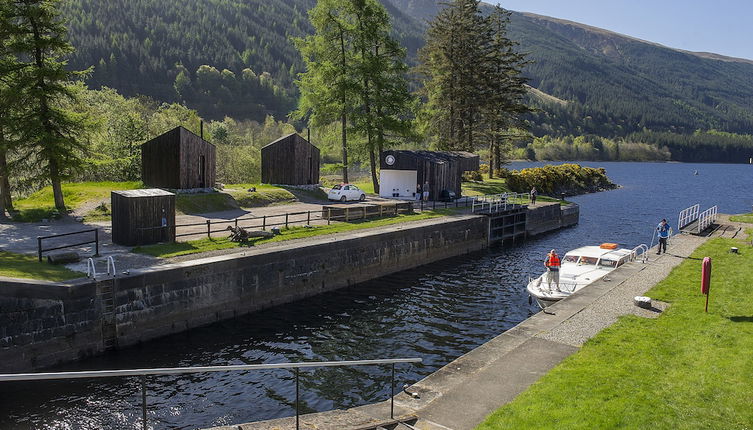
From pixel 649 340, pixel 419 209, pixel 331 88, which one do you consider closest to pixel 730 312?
pixel 649 340

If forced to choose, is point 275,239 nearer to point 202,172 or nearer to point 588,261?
point 202,172

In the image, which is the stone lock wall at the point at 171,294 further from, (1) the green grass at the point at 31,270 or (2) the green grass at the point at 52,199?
(2) the green grass at the point at 52,199

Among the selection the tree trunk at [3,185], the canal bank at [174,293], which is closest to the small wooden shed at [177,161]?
the tree trunk at [3,185]

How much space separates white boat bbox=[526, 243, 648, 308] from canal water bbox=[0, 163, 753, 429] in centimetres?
135

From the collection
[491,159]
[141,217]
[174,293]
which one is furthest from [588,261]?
[491,159]

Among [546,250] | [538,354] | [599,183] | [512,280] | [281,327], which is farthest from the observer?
[599,183]

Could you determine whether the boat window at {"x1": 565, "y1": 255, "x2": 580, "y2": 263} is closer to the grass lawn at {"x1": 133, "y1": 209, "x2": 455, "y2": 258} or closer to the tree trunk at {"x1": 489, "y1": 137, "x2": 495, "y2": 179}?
the grass lawn at {"x1": 133, "y1": 209, "x2": 455, "y2": 258}

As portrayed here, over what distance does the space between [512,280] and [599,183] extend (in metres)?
68.8

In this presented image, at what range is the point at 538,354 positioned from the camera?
16109 millimetres

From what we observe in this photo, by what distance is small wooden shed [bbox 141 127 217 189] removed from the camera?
40344mm

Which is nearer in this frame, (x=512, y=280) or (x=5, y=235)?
(x=5, y=235)

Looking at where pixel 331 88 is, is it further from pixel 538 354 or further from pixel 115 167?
pixel 538 354

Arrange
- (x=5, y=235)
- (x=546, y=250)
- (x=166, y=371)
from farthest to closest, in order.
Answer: (x=546, y=250)
(x=5, y=235)
(x=166, y=371)

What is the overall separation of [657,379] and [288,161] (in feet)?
132
